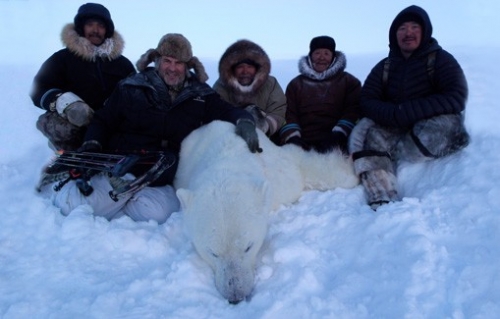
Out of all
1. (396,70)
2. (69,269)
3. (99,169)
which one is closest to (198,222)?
(69,269)

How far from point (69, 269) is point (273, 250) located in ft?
5.19

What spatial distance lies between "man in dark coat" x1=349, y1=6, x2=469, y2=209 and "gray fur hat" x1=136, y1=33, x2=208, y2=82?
2.17 metres

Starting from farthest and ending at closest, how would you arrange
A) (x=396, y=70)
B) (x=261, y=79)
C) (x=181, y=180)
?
(x=261, y=79) → (x=396, y=70) → (x=181, y=180)

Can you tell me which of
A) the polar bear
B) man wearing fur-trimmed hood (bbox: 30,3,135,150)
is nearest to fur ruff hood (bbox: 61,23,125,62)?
man wearing fur-trimmed hood (bbox: 30,3,135,150)

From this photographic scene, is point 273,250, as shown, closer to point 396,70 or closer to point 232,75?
point 396,70

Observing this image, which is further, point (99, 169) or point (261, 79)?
point (261, 79)

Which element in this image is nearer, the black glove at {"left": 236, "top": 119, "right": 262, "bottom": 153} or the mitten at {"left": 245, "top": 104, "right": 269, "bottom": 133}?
the black glove at {"left": 236, "top": 119, "right": 262, "bottom": 153}

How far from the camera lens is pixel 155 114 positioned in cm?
422

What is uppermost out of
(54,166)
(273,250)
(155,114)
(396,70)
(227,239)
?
(396,70)

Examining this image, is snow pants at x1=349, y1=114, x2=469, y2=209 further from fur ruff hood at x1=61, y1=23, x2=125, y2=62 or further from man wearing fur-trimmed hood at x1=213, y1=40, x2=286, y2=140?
fur ruff hood at x1=61, y1=23, x2=125, y2=62

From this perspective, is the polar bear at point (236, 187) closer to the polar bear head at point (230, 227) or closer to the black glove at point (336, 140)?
the polar bear head at point (230, 227)

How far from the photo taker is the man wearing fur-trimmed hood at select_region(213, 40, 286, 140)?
5395 millimetres

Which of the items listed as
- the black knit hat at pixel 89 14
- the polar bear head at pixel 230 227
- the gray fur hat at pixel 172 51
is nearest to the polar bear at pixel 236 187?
the polar bear head at pixel 230 227

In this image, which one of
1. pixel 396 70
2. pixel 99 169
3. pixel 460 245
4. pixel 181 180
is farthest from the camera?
pixel 396 70
